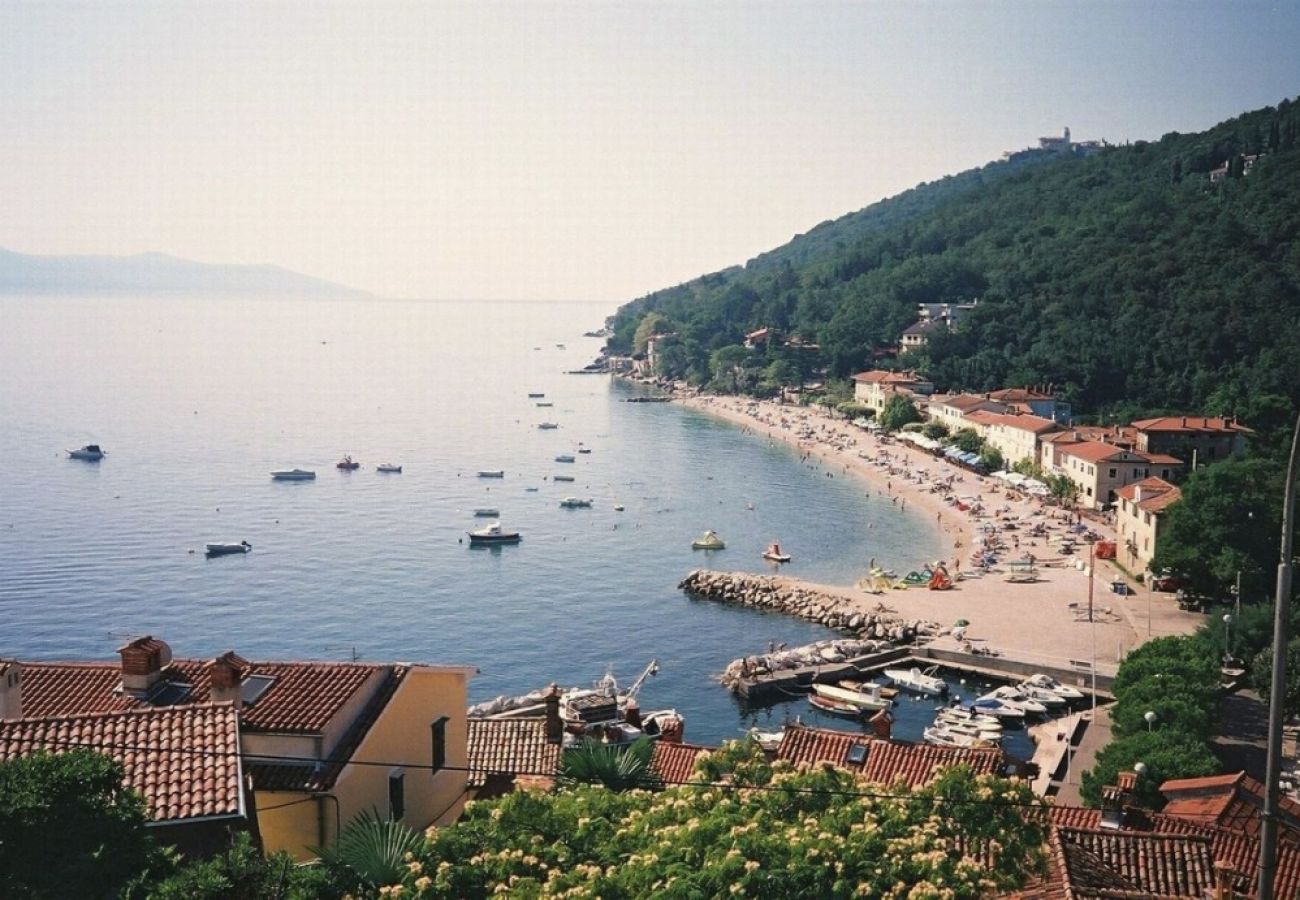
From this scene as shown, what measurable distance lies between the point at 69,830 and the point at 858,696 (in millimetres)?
27993

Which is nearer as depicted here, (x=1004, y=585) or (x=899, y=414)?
(x=1004, y=585)

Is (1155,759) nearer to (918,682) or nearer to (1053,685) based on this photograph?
(1053,685)

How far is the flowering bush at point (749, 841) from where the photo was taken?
7594mm

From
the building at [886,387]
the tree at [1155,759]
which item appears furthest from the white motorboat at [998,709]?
the building at [886,387]

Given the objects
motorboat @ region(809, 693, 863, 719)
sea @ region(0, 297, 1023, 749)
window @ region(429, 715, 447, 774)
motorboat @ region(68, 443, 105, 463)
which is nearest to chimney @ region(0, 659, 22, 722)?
window @ region(429, 715, 447, 774)

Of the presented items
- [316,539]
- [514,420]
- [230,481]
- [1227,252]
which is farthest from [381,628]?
[1227,252]

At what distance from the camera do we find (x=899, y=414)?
8612 cm

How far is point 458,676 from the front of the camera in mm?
13508

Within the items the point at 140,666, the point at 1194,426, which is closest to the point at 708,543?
the point at 1194,426

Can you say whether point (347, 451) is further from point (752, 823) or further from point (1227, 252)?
point (752, 823)

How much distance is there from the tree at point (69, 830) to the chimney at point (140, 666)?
3.82m

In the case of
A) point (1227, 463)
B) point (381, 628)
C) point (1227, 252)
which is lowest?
point (381, 628)

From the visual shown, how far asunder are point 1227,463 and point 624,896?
41.5m

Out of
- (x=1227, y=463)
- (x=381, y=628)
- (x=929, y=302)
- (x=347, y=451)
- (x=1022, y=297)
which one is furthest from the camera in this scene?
(x=929, y=302)
